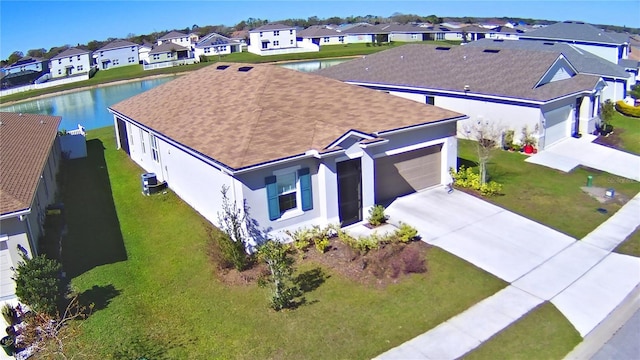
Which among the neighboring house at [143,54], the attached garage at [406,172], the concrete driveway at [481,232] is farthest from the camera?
the neighboring house at [143,54]

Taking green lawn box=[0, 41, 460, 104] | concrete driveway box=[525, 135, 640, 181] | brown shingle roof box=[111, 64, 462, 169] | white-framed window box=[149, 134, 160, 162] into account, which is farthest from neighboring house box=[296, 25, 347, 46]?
white-framed window box=[149, 134, 160, 162]

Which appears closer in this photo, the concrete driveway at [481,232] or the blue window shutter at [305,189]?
the concrete driveway at [481,232]

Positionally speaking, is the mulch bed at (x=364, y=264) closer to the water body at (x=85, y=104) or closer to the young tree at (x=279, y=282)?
the young tree at (x=279, y=282)

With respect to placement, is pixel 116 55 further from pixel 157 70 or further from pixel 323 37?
pixel 323 37

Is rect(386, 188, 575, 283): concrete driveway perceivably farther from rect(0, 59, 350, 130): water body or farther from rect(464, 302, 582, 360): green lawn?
rect(0, 59, 350, 130): water body

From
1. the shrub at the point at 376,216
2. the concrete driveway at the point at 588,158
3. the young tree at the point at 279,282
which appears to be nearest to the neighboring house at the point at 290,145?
the shrub at the point at 376,216
